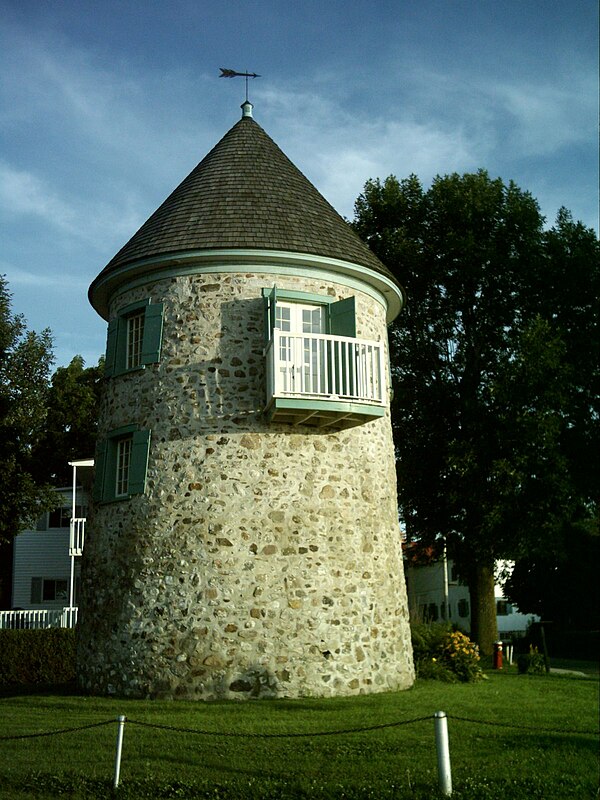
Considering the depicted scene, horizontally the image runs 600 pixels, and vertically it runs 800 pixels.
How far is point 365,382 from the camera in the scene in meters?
16.5

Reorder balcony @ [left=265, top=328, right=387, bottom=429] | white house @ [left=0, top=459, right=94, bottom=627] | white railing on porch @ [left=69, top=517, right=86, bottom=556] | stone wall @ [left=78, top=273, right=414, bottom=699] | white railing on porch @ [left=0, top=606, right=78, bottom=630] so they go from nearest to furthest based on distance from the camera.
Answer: stone wall @ [left=78, top=273, right=414, bottom=699] → balcony @ [left=265, top=328, right=387, bottom=429] → white railing on porch @ [left=0, top=606, right=78, bottom=630] → white railing on porch @ [left=69, top=517, right=86, bottom=556] → white house @ [left=0, top=459, right=94, bottom=627]

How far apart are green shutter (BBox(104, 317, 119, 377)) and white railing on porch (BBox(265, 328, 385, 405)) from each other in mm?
3527

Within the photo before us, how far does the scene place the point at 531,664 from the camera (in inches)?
824

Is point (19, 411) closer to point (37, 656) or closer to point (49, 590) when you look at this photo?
point (37, 656)

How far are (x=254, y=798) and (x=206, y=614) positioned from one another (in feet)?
21.7

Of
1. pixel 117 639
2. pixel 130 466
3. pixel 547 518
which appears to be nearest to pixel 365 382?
pixel 130 466

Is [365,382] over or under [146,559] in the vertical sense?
over

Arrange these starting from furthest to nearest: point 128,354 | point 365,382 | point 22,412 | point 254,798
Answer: point 22,412 < point 128,354 < point 365,382 < point 254,798

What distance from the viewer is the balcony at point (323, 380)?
15.6 metres

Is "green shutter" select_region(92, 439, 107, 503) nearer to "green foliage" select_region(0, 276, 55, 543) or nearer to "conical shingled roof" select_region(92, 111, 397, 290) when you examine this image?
"conical shingled roof" select_region(92, 111, 397, 290)

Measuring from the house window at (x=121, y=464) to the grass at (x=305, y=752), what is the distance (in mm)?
3893

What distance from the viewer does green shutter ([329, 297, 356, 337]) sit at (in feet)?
55.6

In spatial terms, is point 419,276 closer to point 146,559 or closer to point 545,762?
Result: point 146,559

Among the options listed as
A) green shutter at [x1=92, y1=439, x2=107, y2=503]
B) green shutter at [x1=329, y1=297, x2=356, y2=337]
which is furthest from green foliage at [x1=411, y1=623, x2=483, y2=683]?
green shutter at [x1=92, y1=439, x2=107, y2=503]
